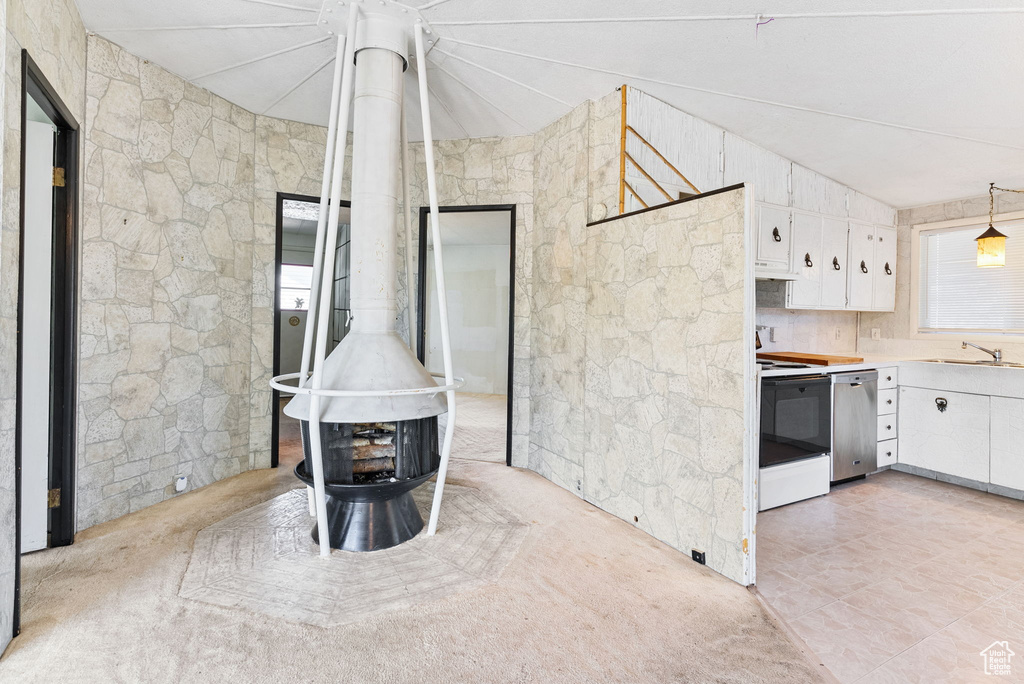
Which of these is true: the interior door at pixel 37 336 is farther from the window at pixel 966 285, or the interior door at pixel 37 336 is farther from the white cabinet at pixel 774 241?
the window at pixel 966 285

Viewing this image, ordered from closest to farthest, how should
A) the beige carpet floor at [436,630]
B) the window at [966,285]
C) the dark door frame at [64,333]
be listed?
the beige carpet floor at [436,630] < the dark door frame at [64,333] < the window at [966,285]

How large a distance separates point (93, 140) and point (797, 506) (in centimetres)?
462

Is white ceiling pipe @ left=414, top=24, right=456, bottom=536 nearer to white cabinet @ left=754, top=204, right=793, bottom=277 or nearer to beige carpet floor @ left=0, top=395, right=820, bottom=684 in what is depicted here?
beige carpet floor @ left=0, top=395, right=820, bottom=684

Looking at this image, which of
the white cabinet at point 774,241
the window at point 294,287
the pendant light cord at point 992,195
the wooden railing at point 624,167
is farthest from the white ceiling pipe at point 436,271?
the window at point 294,287

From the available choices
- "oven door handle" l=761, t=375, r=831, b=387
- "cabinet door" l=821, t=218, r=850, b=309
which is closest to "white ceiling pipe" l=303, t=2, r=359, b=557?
"oven door handle" l=761, t=375, r=831, b=387

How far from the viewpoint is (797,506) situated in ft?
10.7

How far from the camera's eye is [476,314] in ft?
25.3

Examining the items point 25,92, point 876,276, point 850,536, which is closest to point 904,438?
point 876,276

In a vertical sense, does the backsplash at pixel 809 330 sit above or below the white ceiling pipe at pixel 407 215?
below

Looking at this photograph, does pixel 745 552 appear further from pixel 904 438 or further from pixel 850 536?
pixel 904 438

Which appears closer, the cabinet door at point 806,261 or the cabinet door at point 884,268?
the cabinet door at point 806,261

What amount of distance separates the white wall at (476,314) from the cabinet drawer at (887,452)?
474 cm

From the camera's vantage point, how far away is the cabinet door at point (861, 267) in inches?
163

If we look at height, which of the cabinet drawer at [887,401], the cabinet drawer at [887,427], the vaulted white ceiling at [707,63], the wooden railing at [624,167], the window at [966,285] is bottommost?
the cabinet drawer at [887,427]
